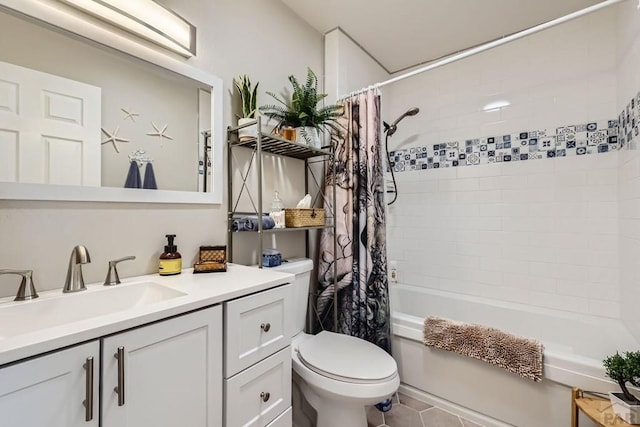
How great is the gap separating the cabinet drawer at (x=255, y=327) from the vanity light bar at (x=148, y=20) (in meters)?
1.10

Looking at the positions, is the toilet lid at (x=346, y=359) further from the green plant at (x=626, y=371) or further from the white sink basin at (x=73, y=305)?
the green plant at (x=626, y=371)

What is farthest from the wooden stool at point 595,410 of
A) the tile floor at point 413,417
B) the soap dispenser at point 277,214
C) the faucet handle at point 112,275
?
the faucet handle at point 112,275

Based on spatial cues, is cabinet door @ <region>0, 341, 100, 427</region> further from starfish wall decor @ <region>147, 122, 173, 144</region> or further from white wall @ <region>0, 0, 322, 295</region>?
starfish wall decor @ <region>147, 122, 173, 144</region>

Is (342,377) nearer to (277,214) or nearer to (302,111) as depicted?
(277,214)

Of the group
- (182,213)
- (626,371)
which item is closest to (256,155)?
(182,213)

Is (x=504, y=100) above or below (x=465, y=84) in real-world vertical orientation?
below

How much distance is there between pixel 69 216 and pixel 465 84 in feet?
8.70

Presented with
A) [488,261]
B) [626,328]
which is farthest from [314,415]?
[626,328]

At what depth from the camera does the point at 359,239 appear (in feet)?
5.90

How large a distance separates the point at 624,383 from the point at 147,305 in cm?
173

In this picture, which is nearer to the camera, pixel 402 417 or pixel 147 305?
pixel 147 305

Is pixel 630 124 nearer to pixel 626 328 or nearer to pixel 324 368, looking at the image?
pixel 626 328

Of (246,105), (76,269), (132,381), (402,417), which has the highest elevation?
(246,105)

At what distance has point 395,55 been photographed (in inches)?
93.0
